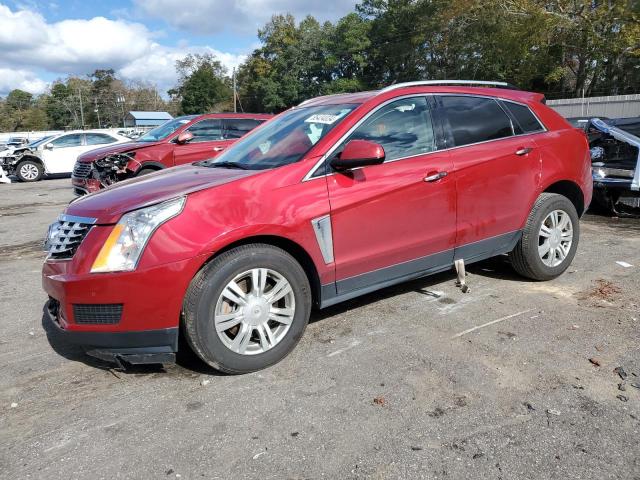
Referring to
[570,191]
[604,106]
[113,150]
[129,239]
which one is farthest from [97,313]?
[604,106]

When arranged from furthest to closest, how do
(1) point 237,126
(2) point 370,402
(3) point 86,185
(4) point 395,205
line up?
(1) point 237,126, (3) point 86,185, (4) point 395,205, (2) point 370,402

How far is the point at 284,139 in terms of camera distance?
3.98 m

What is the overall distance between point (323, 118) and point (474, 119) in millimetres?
1327

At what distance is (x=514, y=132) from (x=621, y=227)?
3.95m

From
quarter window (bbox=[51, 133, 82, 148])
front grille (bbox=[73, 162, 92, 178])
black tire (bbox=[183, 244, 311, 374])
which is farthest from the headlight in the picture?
quarter window (bbox=[51, 133, 82, 148])

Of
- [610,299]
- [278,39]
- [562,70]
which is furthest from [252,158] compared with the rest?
[278,39]

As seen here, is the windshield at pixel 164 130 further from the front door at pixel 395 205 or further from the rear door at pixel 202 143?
the front door at pixel 395 205

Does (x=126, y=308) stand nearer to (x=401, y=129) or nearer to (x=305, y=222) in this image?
(x=305, y=222)

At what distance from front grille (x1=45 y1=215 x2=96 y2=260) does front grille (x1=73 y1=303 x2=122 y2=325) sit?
346 mm

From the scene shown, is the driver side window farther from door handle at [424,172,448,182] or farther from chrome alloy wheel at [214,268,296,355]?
chrome alloy wheel at [214,268,296,355]

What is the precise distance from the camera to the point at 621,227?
7.39m

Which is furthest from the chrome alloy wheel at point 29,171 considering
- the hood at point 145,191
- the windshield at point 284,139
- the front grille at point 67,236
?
the front grille at point 67,236

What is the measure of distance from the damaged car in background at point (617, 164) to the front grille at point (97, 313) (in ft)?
24.5

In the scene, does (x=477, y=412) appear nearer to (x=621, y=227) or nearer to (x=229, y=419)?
(x=229, y=419)
